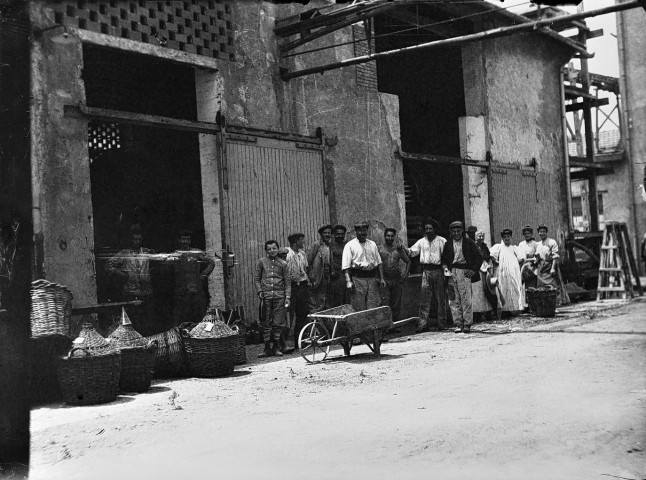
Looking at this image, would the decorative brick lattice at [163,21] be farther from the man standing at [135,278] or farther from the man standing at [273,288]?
the man standing at [273,288]

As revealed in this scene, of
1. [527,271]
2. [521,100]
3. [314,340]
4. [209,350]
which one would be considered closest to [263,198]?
[314,340]

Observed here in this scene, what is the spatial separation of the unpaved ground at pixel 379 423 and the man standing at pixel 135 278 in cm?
179

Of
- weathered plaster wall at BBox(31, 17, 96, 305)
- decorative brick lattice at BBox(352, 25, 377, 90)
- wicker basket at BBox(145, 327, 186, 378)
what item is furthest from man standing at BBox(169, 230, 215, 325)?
decorative brick lattice at BBox(352, 25, 377, 90)

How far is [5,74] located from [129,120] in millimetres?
1827

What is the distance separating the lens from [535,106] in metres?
19.8

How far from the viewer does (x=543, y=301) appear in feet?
48.6

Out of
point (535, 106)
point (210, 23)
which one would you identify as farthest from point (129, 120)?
point (535, 106)

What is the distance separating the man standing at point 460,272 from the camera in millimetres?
13156

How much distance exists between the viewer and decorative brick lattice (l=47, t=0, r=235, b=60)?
10211 millimetres

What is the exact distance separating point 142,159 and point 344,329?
21.2 ft

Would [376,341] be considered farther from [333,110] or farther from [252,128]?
[333,110]

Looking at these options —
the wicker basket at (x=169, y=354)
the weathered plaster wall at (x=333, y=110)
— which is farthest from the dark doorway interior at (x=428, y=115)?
the wicker basket at (x=169, y=354)

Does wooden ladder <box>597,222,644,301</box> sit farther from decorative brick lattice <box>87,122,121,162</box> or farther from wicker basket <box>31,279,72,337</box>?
wicker basket <box>31,279,72,337</box>

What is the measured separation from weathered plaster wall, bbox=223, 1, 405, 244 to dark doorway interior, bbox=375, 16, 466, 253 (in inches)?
114
